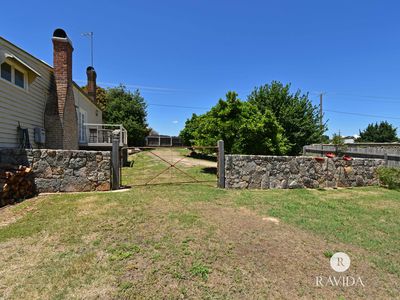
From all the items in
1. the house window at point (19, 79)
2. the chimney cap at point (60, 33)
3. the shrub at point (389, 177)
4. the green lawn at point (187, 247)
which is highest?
the chimney cap at point (60, 33)

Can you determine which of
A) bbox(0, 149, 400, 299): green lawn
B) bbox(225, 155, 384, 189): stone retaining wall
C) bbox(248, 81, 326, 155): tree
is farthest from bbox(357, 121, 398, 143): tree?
bbox(0, 149, 400, 299): green lawn

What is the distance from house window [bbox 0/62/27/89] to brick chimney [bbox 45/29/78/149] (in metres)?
1.55

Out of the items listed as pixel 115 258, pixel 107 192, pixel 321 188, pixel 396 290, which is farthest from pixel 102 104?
pixel 396 290

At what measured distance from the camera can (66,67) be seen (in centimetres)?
973

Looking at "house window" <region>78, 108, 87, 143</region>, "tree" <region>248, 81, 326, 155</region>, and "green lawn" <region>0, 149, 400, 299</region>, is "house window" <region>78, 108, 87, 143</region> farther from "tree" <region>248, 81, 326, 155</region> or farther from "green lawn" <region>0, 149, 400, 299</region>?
"tree" <region>248, 81, 326, 155</region>

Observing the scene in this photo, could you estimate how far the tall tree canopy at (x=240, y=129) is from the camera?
9.59 meters

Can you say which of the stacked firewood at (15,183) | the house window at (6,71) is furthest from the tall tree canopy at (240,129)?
the house window at (6,71)

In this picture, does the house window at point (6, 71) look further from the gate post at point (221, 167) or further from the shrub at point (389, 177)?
the shrub at point (389, 177)

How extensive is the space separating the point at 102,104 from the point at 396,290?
2940cm

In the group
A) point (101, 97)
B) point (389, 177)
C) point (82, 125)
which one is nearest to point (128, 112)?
point (101, 97)

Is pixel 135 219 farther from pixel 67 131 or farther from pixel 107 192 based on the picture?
pixel 67 131

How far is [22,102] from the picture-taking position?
7.77 metres

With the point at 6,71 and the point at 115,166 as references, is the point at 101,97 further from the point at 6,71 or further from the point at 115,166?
the point at 115,166

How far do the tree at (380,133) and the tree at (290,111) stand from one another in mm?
22195
